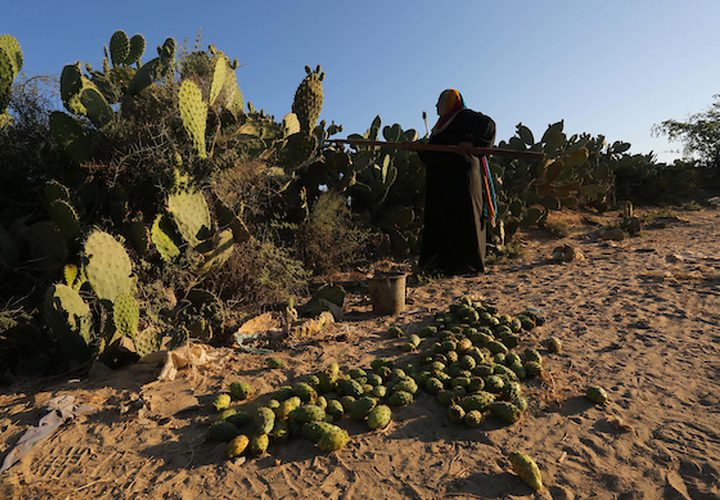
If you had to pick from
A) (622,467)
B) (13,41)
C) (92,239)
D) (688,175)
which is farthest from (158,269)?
(688,175)

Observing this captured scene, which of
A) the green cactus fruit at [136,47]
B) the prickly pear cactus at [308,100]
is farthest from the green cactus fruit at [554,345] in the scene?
the green cactus fruit at [136,47]

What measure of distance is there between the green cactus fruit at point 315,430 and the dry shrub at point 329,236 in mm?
2614

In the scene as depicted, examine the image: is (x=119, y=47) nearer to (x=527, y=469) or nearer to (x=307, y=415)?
(x=307, y=415)

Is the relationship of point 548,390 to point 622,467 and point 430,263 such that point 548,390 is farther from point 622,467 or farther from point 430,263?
point 430,263

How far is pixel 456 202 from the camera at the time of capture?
13.5 ft

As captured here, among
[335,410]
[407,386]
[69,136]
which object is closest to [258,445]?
[335,410]

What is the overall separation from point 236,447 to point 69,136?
2387 mm

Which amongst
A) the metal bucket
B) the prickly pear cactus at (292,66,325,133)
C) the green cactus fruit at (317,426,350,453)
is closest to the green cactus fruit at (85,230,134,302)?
the green cactus fruit at (317,426,350,453)

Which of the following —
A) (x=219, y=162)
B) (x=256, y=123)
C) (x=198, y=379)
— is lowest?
(x=198, y=379)

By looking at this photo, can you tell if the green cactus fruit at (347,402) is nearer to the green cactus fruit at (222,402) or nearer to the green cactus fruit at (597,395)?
the green cactus fruit at (222,402)

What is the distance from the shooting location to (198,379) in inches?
87.0

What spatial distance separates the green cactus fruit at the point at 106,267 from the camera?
7.61 feet

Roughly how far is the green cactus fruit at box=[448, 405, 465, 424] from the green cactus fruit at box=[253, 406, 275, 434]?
73cm

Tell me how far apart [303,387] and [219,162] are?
6.56 ft
